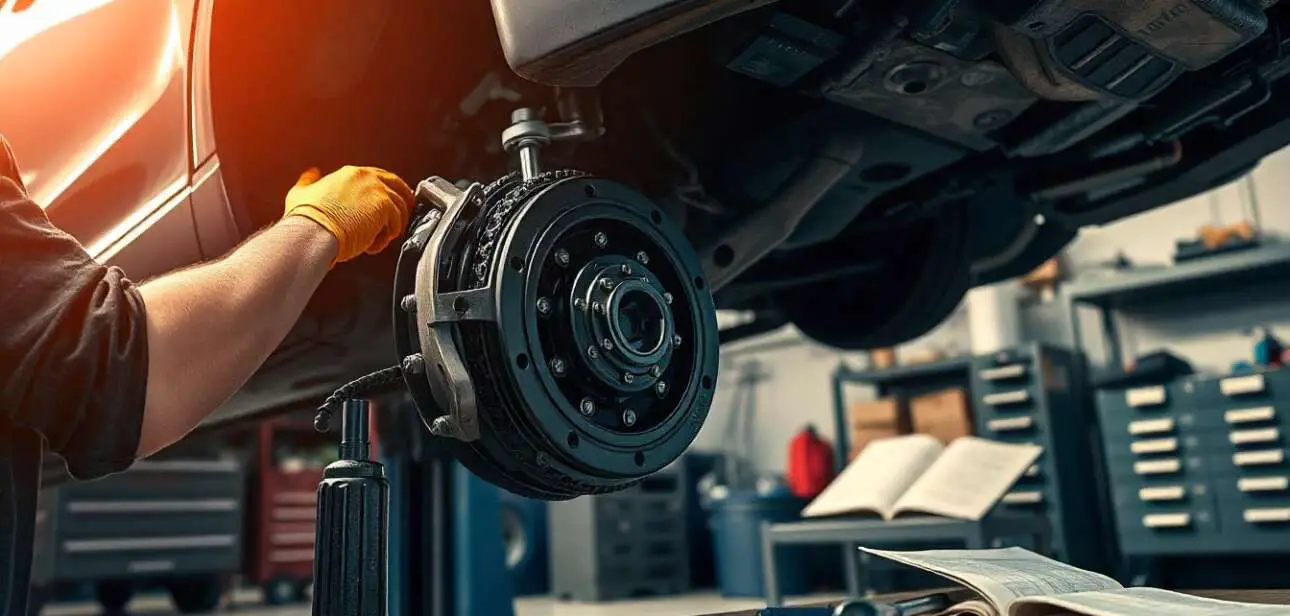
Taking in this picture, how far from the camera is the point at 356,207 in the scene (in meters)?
0.82

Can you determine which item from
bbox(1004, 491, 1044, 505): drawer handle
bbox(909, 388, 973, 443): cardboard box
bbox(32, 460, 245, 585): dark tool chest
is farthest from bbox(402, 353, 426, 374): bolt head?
bbox(32, 460, 245, 585): dark tool chest

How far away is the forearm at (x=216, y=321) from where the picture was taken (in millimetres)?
660

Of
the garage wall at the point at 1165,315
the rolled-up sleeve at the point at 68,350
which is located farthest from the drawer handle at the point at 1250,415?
the rolled-up sleeve at the point at 68,350

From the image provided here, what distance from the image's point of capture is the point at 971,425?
319 cm

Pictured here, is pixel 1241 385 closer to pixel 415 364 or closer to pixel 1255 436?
pixel 1255 436

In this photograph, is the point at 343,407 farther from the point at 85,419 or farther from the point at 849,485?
the point at 849,485

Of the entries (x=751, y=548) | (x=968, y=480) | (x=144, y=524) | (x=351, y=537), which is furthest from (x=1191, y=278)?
(x=144, y=524)

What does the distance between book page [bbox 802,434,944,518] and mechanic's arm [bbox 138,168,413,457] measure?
137 centimetres

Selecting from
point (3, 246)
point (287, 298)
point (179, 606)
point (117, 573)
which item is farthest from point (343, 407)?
point (179, 606)

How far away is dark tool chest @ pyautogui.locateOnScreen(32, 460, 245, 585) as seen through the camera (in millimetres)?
3191

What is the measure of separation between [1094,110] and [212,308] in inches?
32.9

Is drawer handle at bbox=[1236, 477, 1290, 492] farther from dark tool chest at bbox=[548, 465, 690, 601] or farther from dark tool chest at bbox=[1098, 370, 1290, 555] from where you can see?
dark tool chest at bbox=[548, 465, 690, 601]

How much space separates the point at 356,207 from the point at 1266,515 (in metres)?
2.54

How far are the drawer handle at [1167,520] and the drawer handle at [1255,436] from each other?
0.80ft
